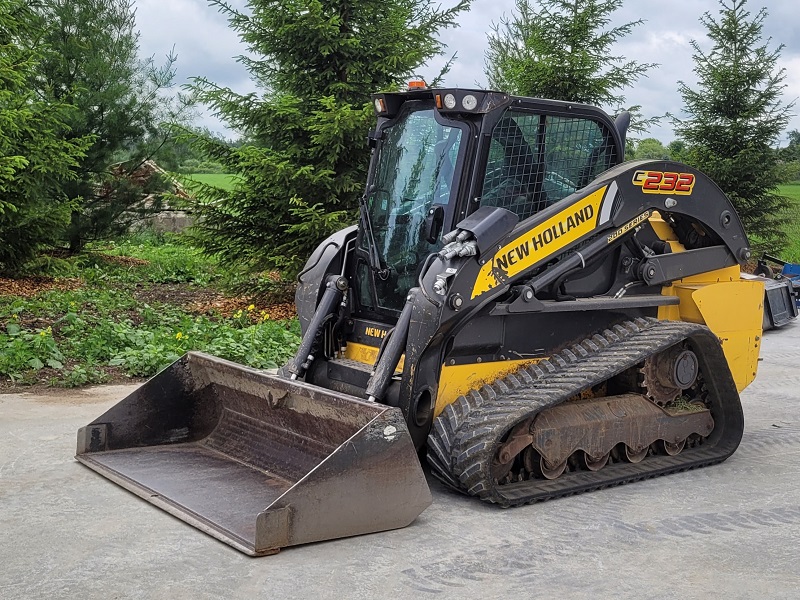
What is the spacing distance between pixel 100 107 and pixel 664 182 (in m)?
12.7

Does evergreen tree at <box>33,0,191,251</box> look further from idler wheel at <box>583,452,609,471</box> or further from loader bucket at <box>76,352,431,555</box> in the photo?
idler wheel at <box>583,452,609,471</box>

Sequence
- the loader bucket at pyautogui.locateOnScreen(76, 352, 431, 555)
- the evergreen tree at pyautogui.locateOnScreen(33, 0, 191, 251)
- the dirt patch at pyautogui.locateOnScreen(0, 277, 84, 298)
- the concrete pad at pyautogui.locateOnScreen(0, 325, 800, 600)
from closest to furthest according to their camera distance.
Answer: the concrete pad at pyautogui.locateOnScreen(0, 325, 800, 600)
the loader bucket at pyautogui.locateOnScreen(76, 352, 431, 555)
the dirt patch at pyautogui.locateOnScreen(0, 277, 84, 298)
the evergreen tree at pyautogui.locateOnScreen(33, 0, 191, 251)

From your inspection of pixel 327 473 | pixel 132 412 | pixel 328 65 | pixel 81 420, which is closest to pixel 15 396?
pixel 81 420

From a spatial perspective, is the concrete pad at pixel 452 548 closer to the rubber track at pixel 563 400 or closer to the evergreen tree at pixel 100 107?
the rubber track at pixel 563 400

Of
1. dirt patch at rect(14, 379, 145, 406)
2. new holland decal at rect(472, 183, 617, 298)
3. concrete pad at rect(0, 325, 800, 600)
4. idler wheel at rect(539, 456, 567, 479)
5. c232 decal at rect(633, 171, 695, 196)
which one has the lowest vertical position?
concrete pad at rect(0, 325, 800, 600)

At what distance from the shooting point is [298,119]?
12.0m

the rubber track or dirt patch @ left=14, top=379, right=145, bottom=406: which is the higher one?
the rubber track

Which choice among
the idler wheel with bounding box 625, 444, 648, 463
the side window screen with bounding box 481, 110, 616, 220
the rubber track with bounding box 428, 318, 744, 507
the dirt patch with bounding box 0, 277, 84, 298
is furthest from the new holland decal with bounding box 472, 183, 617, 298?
the dirt patch with bounding box 0, 277, 84, 298

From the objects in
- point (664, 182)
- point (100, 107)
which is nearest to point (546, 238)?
point (664, 182)

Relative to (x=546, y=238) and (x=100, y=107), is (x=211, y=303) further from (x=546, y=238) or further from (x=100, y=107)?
(x=546, y=238)

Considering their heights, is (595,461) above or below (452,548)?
above

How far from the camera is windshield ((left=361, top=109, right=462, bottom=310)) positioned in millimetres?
5902

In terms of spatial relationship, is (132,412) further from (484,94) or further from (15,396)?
(484,94)

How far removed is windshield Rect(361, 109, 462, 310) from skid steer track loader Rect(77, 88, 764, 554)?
15mm
